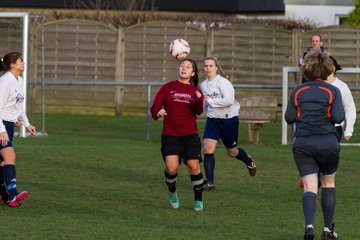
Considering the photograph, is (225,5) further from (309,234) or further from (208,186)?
(309,234)

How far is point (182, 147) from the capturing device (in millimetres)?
12422

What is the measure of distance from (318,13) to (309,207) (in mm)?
25057

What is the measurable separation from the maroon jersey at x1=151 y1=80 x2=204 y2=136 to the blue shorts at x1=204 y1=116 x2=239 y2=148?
2.39 m

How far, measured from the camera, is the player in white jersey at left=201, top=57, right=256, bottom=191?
1443cm

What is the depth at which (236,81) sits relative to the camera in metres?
28.3

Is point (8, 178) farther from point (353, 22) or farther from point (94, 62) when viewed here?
point (353, 22)

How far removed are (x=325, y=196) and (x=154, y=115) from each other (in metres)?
2.62

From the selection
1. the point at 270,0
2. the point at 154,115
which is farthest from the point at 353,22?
the point at 154,115

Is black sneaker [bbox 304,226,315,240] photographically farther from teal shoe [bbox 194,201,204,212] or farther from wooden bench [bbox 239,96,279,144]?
wooden bench [bbox 239,96,279,144]

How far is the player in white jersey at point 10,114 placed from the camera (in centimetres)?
1244

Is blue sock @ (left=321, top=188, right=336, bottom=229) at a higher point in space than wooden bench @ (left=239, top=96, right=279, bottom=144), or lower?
lower

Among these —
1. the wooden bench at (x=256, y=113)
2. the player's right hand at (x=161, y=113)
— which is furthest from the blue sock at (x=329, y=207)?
the wooden bench at (x=256, y=113)

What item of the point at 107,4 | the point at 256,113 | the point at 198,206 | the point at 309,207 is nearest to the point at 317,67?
the point at 309,207

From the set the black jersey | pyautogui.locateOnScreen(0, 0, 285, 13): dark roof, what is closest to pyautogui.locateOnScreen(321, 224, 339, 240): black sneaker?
the black jersey
